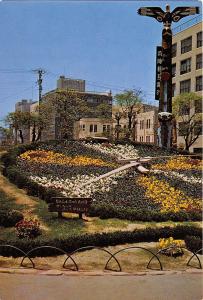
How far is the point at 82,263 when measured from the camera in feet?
24.5

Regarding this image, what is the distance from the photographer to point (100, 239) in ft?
26.5

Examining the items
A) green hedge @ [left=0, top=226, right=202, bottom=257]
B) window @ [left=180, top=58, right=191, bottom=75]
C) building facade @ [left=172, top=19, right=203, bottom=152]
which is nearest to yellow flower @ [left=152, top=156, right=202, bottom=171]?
building facade @ [left=172, top=19, right=203, bottom=152]

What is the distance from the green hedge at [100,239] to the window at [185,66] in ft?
9.36

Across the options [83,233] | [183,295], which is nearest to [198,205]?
[83,233]

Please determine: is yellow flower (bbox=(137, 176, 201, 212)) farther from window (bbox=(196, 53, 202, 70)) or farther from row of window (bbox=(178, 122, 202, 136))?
window (bbox=(196, 53, 202, 70))

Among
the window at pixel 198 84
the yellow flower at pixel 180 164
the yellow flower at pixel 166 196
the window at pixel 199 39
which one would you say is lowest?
the yellow flower at pixel 166 196

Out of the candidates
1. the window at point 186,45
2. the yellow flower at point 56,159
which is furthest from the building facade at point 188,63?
the yellow flower at point 56,159

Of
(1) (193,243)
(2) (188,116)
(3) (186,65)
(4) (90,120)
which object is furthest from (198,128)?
(4) (90,120)

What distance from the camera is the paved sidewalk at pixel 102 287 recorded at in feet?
20.7

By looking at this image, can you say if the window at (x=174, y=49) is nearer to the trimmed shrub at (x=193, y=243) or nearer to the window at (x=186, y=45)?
the window at (x=186, y=45)

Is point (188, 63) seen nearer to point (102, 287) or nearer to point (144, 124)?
point (144, 124)

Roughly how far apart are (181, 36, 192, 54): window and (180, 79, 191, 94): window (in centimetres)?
59

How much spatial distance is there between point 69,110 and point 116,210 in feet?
13.6

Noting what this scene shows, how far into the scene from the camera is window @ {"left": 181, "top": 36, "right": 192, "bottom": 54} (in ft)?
29.3
